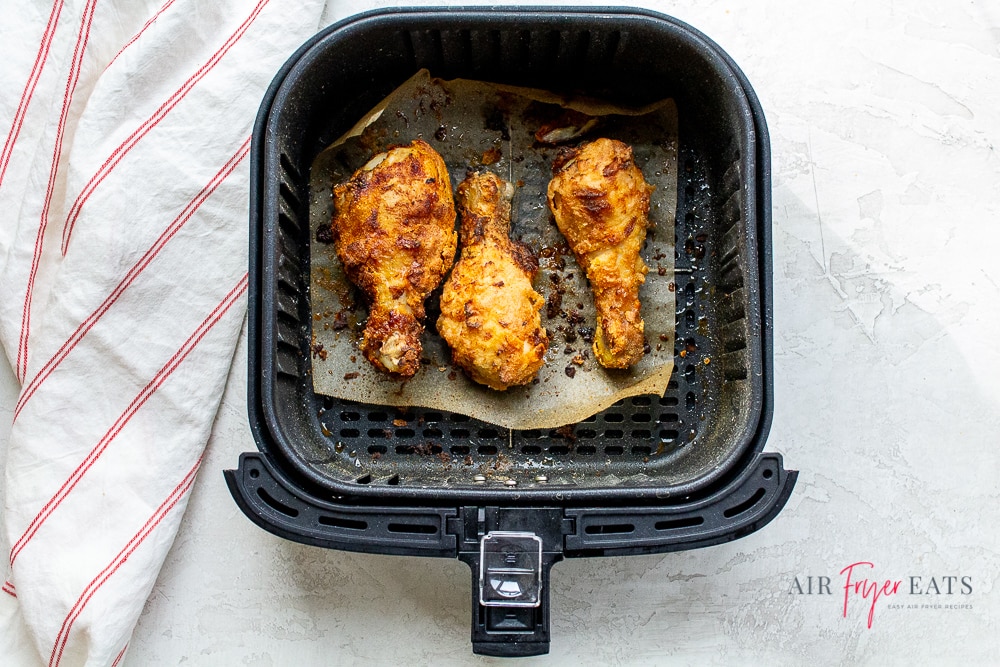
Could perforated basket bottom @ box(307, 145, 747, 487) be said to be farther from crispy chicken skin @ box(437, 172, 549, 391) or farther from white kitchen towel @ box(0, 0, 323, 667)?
white kitchen towel @ box(0, 0, 323, 667)

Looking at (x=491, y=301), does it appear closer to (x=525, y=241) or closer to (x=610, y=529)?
(x=525, y=241)

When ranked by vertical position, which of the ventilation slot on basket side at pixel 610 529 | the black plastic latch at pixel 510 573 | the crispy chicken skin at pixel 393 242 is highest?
the crispy chicken skin at pixel 393 242

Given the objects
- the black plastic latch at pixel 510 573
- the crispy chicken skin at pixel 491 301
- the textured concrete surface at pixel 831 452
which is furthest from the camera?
the textured concrete surface at pixel 831 452

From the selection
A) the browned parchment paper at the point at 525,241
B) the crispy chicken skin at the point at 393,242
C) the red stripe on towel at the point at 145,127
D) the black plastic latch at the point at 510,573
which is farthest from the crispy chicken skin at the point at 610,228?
the red stripe on towel at the point at 145,127

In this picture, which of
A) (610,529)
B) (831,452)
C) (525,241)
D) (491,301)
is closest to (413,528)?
(610,529)

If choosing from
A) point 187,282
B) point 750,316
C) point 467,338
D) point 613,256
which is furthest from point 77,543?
point 750,316

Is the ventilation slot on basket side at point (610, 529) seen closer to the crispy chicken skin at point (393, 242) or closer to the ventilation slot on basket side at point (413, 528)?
the ventilation slot on basket side at point (413, 528)

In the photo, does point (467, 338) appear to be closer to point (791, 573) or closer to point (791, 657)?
point (791, 573)
